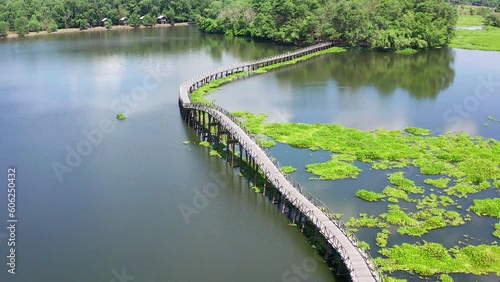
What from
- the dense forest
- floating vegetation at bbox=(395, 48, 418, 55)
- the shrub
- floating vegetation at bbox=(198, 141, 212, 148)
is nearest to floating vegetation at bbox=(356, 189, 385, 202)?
floating vegetation at bbox=(198, 141, 212, 148)

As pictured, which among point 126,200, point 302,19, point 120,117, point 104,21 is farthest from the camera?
point 104,21

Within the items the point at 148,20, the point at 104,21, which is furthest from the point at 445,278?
the point at 104,21

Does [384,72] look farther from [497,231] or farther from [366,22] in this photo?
[497,231]

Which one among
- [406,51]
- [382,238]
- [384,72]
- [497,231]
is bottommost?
[382,238]

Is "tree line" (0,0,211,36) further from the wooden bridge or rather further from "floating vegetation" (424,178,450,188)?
"floating vegetation" (424,178,450,188)

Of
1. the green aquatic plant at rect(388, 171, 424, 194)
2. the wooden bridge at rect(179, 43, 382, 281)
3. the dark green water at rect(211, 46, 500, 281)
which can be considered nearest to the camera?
the wooden bridge at rect(179, 43, 382, 281)

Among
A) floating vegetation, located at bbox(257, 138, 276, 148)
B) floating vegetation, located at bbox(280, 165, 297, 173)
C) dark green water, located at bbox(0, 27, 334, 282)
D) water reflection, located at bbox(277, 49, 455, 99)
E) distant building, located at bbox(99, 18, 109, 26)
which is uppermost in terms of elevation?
distant building, located at bbox(99, 18, 109, 26)

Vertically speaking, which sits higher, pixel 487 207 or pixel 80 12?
pixel 80 12

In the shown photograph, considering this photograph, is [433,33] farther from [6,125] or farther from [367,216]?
[6,125]

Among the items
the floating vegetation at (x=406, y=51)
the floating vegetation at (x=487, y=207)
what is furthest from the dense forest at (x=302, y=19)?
the floating vegetation at (x=487, y=207)
